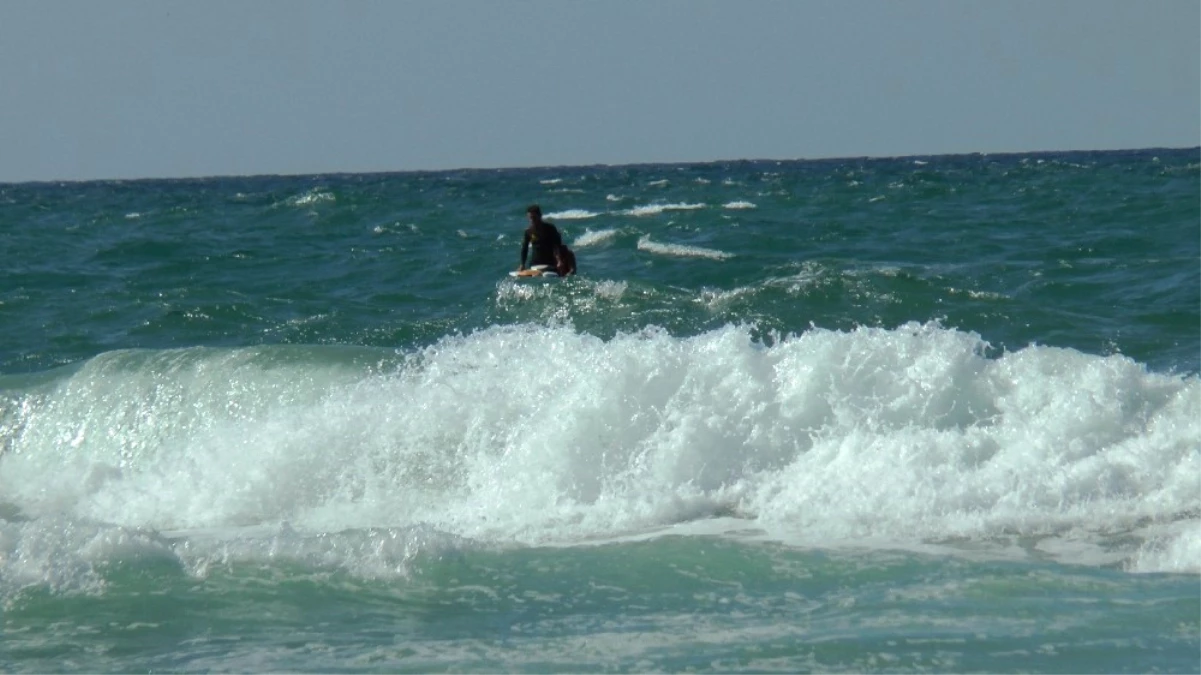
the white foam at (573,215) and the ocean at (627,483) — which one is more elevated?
the white foam at (573,215)

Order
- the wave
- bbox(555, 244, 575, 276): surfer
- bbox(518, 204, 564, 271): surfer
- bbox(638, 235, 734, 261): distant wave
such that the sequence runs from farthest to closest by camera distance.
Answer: bbox(638, 235, 734, 261): distant wave < bbox(518, 204, 564, 271): surfer < bbox(555, 244, 575, 276): surfer < the wave

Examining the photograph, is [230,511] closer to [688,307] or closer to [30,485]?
[30,485]

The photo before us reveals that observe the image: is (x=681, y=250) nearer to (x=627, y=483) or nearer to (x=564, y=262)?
(x=564, y=262)

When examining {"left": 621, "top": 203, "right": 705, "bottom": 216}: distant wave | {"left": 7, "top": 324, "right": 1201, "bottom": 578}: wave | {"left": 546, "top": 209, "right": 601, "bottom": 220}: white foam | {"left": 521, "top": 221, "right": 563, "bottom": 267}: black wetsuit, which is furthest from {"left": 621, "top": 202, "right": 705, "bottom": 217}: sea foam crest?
{"left": 7, "top": 324, "right": 1201, "bottom": 578}: wave

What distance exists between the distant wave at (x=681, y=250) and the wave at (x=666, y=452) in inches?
340

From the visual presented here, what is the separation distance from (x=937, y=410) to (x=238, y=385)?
17.1 ft

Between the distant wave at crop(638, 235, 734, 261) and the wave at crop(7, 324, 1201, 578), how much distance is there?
8638 mm

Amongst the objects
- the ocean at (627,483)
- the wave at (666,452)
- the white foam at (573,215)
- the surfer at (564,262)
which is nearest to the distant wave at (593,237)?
the white foam at (573,215)

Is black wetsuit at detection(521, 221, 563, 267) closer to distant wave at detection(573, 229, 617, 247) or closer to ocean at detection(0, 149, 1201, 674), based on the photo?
ocean at detection(0, 149, 1201, 674)

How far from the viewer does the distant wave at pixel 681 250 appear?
1917 centimetres

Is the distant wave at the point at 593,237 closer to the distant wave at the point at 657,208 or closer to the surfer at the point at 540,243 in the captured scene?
the distant wave at the point at 657,208

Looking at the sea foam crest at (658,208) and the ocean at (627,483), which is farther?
the sea foam crest at (658,208)

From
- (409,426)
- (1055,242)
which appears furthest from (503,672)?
(1055,242)

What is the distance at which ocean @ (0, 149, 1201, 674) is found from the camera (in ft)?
19.9
